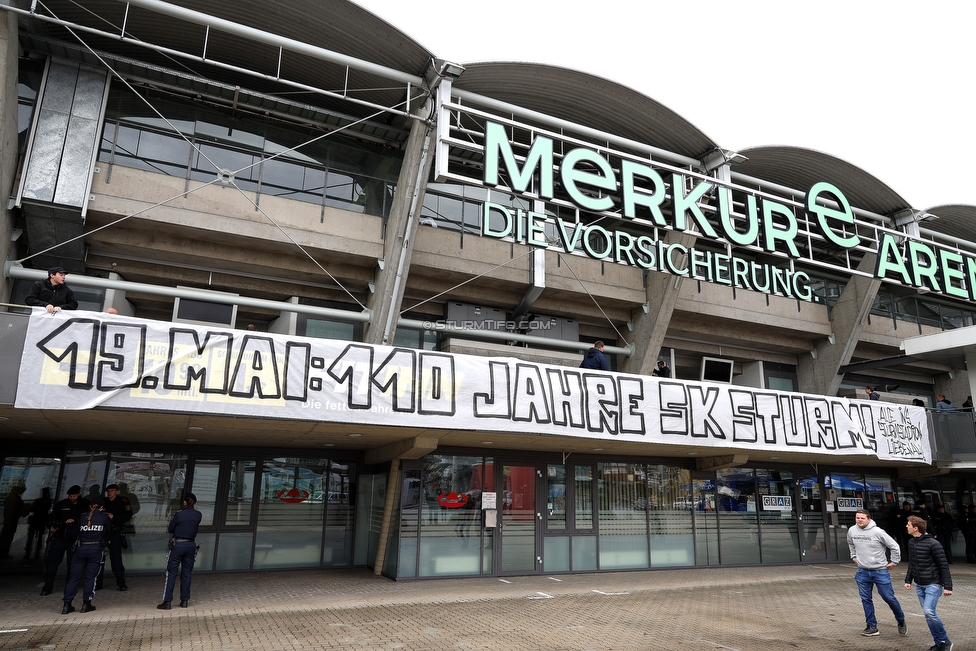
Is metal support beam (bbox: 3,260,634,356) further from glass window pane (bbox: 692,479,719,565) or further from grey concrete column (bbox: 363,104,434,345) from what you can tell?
glass window pane (bbox: 692,479,719,565)

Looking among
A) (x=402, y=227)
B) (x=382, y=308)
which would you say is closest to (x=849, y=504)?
(x=382, y=308)

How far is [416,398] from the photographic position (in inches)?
457

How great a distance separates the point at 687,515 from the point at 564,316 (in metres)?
6.61

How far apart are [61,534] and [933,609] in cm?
1399

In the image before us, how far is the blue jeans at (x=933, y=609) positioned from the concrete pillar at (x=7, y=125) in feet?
55.2

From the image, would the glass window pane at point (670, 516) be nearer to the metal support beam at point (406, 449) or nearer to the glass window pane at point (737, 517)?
the glass window pane at point (737, 517)

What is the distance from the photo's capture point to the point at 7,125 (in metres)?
12.0

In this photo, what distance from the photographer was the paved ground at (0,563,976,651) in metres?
8.61

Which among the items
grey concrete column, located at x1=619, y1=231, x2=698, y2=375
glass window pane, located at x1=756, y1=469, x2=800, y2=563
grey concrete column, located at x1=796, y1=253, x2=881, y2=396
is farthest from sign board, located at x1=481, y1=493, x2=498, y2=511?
grey concrete column, located at x1=796, y1=253, x2=881, y2=396

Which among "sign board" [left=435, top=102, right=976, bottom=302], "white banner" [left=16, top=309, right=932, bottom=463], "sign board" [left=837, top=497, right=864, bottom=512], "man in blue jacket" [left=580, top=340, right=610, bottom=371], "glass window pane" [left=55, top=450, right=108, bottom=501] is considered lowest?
"sign board" [left=837, top=497, right=864, bottom=512]

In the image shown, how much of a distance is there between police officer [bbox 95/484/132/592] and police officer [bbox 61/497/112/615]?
1550mm

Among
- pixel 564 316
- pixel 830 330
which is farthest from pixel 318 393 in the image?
pixel 830 330

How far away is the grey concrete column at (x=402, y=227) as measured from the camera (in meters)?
14.9

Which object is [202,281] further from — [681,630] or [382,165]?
[681,630]
